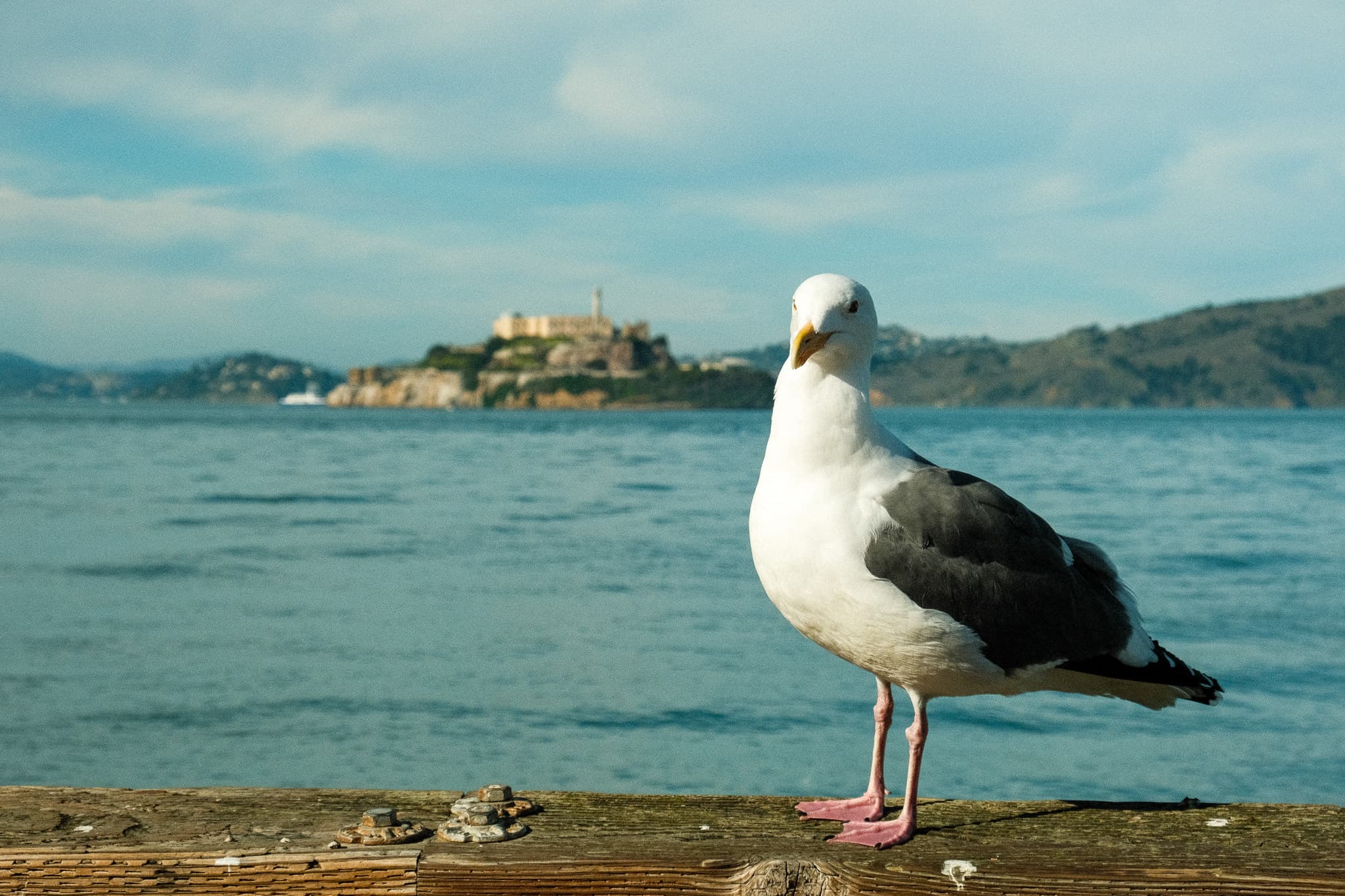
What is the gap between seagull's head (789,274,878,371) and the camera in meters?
2.96

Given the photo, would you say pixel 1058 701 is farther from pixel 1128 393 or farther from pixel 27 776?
pixel 1128 393

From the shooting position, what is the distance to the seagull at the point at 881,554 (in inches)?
118

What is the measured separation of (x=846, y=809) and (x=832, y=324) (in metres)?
1.14

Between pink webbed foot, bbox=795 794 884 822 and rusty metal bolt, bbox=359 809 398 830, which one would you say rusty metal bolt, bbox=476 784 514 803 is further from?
pink webbed foot, bbox=795 794 884 822

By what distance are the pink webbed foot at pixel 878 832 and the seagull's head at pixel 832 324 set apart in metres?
1.07

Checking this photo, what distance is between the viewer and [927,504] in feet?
A: 10.2

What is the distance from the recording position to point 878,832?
2557mm

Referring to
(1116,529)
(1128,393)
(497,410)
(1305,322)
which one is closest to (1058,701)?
(1116,529)

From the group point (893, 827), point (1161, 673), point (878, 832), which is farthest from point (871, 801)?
point (1161, 673)

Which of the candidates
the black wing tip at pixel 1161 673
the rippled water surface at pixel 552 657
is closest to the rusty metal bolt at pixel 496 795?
the black wing tip at pixel 1161 673

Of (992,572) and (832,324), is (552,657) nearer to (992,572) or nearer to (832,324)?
(992,572)

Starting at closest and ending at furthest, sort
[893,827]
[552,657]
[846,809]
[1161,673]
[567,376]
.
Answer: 1. [893,827]
2. [846,809]
3. [1161,673]
4. [552,657]
5. [567,376]

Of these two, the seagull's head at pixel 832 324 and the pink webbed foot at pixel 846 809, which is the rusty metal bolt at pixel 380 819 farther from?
the seagull's head at pixel 832 324

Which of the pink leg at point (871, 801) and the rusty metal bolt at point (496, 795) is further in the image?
the pink leg at point (871, 801)
